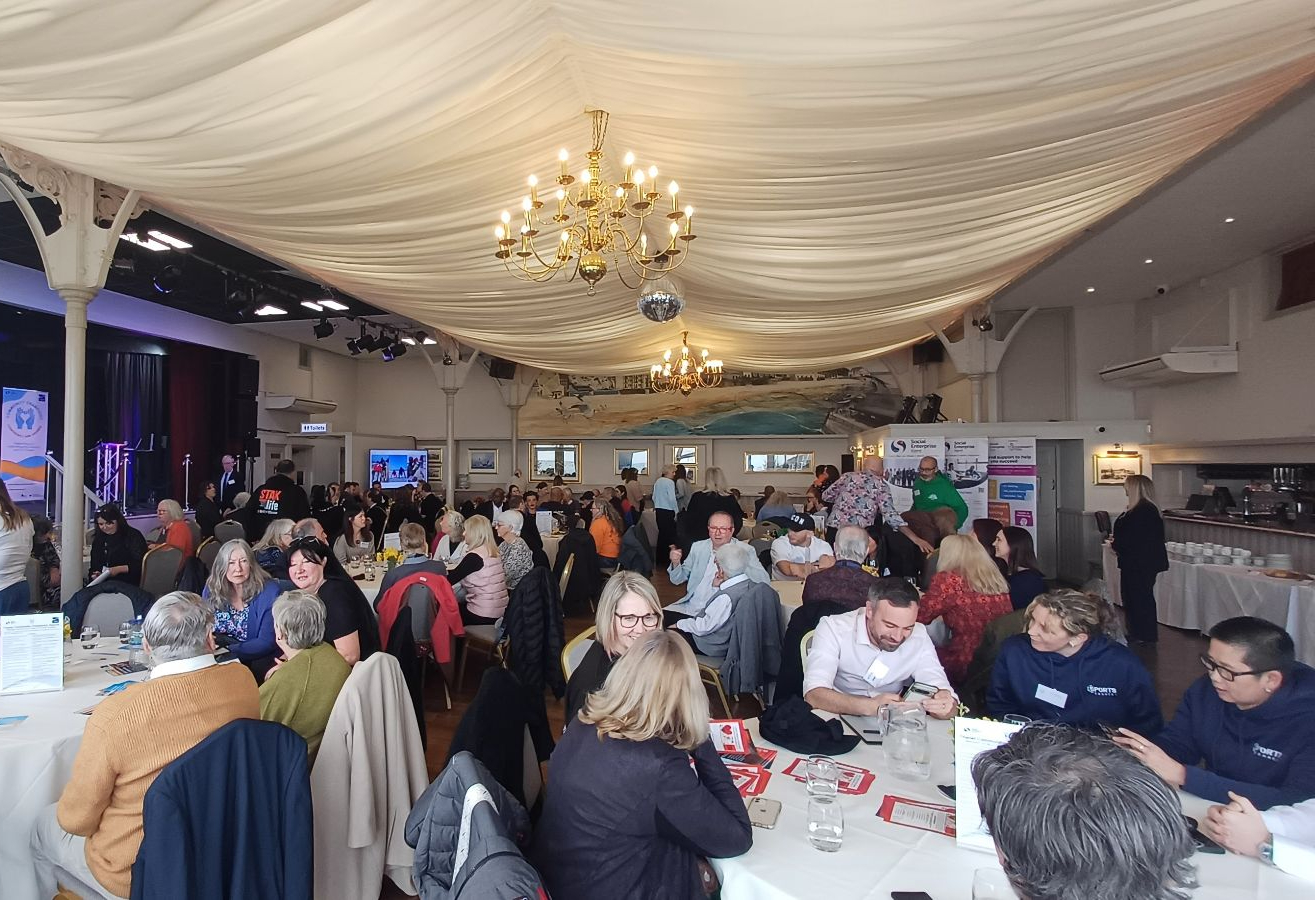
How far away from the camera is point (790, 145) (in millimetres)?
3307

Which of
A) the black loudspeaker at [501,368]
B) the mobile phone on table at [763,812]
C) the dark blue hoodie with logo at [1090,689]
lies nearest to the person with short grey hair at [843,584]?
the dark blue hoodie with logo at [1090,689]

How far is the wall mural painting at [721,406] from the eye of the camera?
14.6 meters

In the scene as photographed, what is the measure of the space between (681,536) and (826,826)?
612 cm

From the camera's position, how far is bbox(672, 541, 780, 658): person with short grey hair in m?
4.22

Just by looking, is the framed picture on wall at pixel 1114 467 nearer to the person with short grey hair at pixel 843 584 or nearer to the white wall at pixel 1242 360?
the white wall at pixel 1242 360

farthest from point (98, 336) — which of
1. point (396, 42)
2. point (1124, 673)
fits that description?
point (1124, 673)

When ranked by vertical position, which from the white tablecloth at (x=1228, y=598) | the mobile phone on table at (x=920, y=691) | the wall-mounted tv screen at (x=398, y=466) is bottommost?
the white tablecloth at (x=1228, y=598)

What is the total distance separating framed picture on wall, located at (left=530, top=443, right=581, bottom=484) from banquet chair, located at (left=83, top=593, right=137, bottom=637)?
12355 millimetres

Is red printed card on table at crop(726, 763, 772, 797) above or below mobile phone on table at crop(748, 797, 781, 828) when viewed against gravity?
below

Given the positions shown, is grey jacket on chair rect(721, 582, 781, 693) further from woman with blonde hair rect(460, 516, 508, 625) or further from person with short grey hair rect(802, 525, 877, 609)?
woman with blonde hair rect(460, 516, 508, 625)

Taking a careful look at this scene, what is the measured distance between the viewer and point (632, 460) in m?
16.1

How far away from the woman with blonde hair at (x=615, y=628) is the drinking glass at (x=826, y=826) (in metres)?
0.92

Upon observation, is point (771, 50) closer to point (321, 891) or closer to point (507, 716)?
point (507, 716)

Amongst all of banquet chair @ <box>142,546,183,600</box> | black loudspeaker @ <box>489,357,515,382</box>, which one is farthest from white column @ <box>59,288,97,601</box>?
black loudspeaker @ <box>489,357,515,382</box>
